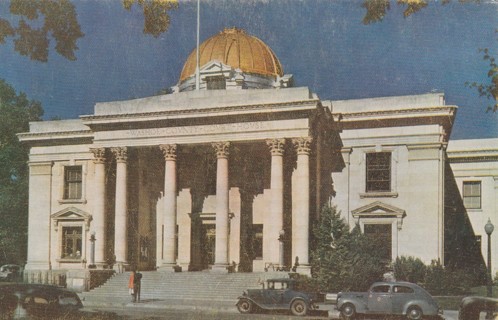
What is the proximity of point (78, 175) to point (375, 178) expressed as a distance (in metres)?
19.5

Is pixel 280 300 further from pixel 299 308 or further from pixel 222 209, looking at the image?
pixel 222 209

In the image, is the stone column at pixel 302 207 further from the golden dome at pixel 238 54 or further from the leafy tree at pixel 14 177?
the leafy tree at pixel 14 177

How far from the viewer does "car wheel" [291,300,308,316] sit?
24766mm

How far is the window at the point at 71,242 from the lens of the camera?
139 feet

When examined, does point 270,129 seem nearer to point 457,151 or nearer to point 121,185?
point 121,185

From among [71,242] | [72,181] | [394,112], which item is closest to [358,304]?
[394,112]

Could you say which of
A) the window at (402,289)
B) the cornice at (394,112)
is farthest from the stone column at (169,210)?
the window at (402,289)

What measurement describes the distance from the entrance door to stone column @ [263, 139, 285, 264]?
642cm

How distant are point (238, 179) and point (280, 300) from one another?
14194 millimetres

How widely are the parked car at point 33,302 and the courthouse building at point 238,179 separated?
16.5 metres

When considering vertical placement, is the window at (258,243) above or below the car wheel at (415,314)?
above

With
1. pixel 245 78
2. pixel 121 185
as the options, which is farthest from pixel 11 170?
pixel 245 78

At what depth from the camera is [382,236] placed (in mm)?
36531

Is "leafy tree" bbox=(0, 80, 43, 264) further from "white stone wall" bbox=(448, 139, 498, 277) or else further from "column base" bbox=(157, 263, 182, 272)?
"white stone wall" bbox=(448, 139, 498, 277)
